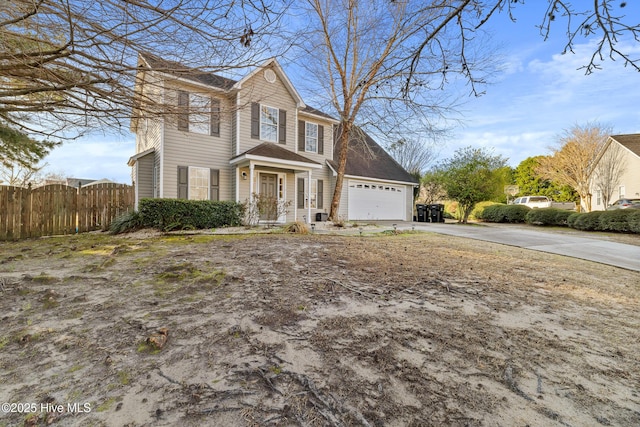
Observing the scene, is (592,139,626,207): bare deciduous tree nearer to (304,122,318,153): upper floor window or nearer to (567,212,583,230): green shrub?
(567,212,583,230): green shrub

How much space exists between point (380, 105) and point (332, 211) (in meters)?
4.79

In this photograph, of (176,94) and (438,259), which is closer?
(176,94)

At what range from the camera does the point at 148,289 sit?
299cm

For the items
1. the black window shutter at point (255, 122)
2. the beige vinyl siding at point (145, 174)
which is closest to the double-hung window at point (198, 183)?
the beige vinyl siding at point (145, 174)

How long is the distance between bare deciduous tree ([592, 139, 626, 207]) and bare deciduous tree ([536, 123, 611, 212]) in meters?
0.40

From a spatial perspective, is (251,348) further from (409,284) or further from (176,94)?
(176,94)

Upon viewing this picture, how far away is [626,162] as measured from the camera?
68.4 feet

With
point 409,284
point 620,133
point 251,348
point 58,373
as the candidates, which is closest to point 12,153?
point 58,373

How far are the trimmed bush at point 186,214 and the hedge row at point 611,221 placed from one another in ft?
49.3

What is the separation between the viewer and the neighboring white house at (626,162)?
798 inches

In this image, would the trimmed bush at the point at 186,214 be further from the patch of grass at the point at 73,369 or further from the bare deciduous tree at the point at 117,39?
the patch of grass at the point at 73,369

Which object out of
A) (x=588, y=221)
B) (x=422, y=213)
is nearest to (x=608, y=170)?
(x=588, y=221)

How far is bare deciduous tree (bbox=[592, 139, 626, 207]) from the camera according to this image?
69.9ft

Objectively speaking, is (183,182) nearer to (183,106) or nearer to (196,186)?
(196,186)
